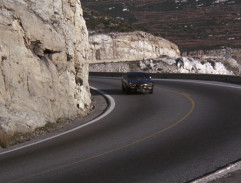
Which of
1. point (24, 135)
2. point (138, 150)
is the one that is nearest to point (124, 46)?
point (24, 135)

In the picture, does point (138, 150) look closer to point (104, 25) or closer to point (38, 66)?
point (38, 66)

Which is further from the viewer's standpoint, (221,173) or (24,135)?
(24,135)

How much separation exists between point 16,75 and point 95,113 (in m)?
4.87

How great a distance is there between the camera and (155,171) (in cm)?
1094

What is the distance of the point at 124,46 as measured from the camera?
71.4m

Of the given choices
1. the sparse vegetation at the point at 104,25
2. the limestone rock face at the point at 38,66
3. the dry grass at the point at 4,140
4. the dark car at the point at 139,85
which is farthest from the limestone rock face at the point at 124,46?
the dry grass at the point at 4,140

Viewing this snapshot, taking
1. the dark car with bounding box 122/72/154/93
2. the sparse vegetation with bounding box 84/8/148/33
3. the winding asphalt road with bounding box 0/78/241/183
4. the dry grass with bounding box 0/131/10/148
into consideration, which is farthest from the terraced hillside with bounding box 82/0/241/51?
the dry grass with bounding box 0/131/10/148

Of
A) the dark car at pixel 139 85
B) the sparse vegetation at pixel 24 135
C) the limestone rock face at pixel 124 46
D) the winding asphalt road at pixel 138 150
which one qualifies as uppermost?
the limestone rock face at pixel 124 46

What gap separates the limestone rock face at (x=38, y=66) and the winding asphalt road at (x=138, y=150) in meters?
1.92

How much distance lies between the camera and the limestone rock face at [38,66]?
17.9 meters

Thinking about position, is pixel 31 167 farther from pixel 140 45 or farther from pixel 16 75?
pixel 140 45

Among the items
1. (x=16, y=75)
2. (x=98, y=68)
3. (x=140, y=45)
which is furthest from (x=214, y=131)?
(x=140, y=45)

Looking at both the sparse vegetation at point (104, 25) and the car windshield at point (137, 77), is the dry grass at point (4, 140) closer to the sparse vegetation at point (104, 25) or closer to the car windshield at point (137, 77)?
the car windshield at point (137, 77)

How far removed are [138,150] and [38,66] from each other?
7986 millimetres
